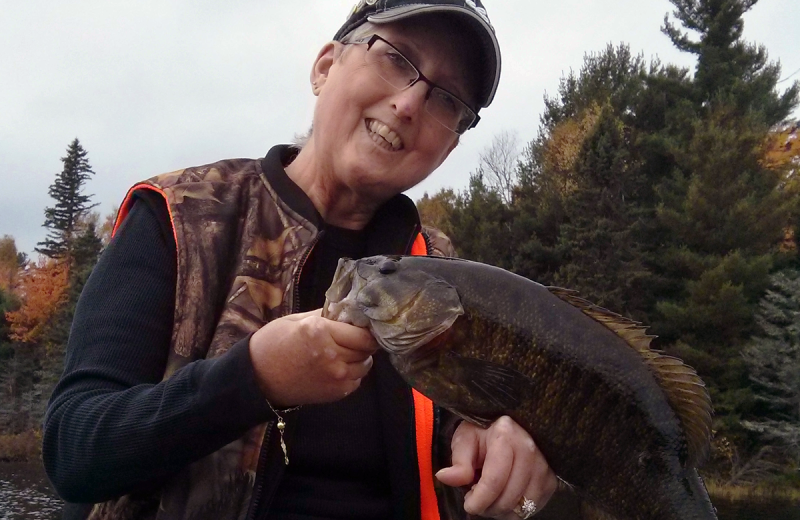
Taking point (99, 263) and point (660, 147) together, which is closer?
point (99, 263)

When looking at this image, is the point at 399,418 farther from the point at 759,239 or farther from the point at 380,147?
the point at 759,239

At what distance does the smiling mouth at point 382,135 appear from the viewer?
2.59m

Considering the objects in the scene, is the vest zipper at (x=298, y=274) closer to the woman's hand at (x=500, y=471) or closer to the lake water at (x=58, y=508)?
the woman's hand at (x=500, y=471)

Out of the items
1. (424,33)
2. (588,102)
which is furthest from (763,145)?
(424,33)

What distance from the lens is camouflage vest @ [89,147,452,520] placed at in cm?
202

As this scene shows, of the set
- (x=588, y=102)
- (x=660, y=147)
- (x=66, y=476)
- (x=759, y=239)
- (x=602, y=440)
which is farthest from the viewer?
(x=588, y=102)

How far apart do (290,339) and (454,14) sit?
1434 millimetres

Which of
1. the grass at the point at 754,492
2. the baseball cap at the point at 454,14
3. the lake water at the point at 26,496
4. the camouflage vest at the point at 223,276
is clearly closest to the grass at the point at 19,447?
the lake water at the point at 26,496

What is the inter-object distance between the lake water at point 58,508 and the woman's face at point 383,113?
49.2 feet

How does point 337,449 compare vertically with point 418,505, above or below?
above

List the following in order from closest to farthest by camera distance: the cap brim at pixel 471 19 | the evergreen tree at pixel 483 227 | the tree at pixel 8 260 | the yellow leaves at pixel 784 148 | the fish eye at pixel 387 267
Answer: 1. the fish eye at pixel 387 267
2. the cap brim at pixel 471 19
3. the yellow leaves at pixel 784 148
4. the evergreen tree at pixel 483 227
5. the tree at pixel 8 260

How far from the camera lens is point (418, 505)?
2426 mm

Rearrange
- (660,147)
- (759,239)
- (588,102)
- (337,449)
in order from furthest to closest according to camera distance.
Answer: (588,102) → (660,147) → (759,239) → (337,449)

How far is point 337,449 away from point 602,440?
0.89 metres
